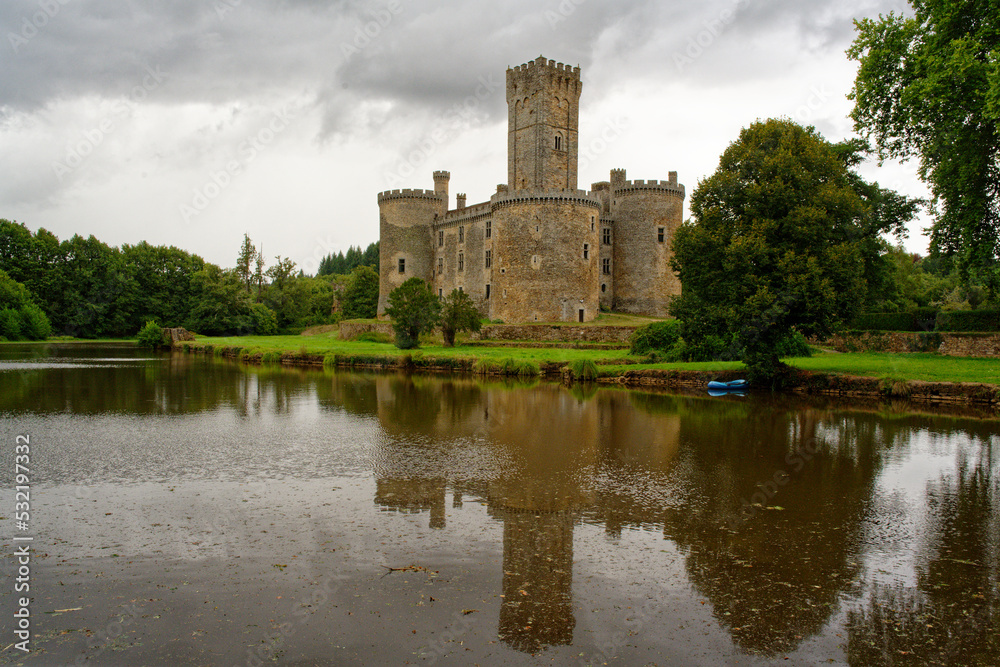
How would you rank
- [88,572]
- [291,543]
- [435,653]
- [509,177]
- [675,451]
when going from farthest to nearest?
[509,177], [675,451], [291,543], [88,572], [435,653]

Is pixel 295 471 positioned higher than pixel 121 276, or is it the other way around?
pixel 121 276

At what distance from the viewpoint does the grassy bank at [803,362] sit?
22.4 m

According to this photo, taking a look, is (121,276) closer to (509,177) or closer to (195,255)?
(195,255)

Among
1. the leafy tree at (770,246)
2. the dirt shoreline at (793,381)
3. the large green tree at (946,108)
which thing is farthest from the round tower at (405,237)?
the large green tree at (946,108)

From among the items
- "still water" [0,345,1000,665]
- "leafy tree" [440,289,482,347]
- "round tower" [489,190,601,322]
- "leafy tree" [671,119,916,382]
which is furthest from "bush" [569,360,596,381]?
"round tower" [489,190,601,322]

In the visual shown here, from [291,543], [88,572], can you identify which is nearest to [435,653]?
[291,543]

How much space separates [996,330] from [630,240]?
85.9 ft

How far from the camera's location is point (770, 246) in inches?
859

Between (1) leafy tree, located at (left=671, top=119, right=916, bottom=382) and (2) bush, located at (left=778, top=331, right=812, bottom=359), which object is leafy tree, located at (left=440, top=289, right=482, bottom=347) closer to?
(2) bush, located at (left=778, top=331, right=812, bottom=359)

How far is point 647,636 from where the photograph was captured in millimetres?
5289

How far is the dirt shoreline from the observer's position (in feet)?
66.5

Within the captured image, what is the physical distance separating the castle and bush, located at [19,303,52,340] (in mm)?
29021

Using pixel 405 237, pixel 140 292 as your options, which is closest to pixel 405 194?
pixel 405 237

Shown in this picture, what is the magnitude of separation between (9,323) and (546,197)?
142ft
